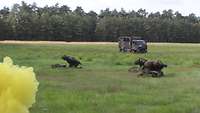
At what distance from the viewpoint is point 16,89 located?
1.58m

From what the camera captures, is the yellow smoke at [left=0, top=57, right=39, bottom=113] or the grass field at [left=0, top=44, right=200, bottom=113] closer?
the yellow smoke at [left=0, top=57, right=39, bottom=113]

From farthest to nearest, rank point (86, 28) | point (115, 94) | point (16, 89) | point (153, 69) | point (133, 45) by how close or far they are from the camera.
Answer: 1. point (86, 28)
2. point (133, 45)
3. point (153, 69)
4. point (115, 94)
5. point (16, 89)

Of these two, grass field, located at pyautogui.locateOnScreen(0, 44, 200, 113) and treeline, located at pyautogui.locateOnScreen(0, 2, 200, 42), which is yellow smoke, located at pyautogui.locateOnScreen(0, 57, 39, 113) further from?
treeline, located at pyautogui.locateOnScreen(0, 2, 200, 42)

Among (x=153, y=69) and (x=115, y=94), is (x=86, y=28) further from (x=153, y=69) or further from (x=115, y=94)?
(x=115, y=94)

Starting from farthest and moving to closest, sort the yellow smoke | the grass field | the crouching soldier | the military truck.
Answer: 1. the military truck
2. the crouching soldier
3. the grass field
4. the yellow smoke

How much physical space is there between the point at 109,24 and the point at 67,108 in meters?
108

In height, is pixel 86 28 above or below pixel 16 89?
below

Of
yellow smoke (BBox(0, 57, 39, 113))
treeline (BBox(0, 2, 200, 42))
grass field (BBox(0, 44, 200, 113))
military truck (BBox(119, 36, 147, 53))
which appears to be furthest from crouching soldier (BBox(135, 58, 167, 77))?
treeline (BBox(0, 2, 200, 42))

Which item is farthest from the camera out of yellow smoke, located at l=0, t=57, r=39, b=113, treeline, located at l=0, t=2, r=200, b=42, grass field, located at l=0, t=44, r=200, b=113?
treeline, located at l=0, t=2, r=200, b=42

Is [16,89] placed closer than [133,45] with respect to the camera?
Yes

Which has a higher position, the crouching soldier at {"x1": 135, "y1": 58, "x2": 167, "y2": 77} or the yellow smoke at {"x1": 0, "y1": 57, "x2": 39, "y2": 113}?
the yellow smoke at {"x1": 0, "y1": 57, "x2": 39, "y2": 113}

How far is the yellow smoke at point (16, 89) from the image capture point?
5.20 ft

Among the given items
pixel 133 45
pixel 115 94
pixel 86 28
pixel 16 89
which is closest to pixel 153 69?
pixel 115 94

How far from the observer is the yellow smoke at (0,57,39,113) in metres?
1.58
